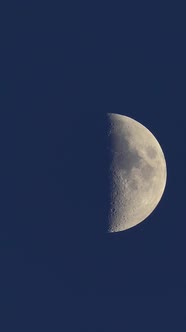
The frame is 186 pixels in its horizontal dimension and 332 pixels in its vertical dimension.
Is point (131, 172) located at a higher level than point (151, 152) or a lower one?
lower

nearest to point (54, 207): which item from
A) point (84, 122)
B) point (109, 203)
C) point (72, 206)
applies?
point (72, 206)

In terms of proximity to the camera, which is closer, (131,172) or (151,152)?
(131,172)

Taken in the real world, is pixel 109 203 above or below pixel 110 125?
below

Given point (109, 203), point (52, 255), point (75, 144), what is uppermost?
point (75, 144)

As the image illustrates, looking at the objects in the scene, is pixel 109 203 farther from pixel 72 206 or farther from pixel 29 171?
pixel 29 171

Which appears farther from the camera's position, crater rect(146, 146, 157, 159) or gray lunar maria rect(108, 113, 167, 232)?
crater rect(146, 146, 157, 159)

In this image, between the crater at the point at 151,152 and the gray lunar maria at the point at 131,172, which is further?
the crater at the point at 151,152
